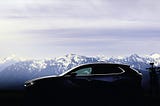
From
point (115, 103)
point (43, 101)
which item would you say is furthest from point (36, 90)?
point (115, 103)

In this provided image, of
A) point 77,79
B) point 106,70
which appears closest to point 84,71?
point 77,79

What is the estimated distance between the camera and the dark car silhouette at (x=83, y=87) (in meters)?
16.4

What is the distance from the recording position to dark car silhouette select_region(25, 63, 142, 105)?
16.4 meters

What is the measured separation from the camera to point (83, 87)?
54.6 feet

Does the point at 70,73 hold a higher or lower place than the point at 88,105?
higher

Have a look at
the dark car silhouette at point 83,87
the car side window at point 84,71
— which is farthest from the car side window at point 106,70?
the car side window at point 84,71

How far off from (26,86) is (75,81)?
6.10ft

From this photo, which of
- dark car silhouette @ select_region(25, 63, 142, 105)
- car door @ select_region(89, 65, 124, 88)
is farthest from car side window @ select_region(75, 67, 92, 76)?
car door @ select_region(89, 65, 124, 88)

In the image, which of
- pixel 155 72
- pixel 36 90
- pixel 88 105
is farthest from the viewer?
pixel 155 72

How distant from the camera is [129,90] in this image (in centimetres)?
1691

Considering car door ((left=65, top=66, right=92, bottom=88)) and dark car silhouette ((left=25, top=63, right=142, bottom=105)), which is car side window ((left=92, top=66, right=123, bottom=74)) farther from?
car door ((left=65, top=66, right=92, bottom=88))

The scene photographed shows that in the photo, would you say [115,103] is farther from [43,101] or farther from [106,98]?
[43,101]

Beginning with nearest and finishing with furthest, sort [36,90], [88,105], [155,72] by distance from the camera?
[88,105] < [36,90] < [155,72]

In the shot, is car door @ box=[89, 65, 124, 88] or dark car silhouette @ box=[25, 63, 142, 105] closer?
dark car silhouette @ box=[25, 63, 142, 105]
